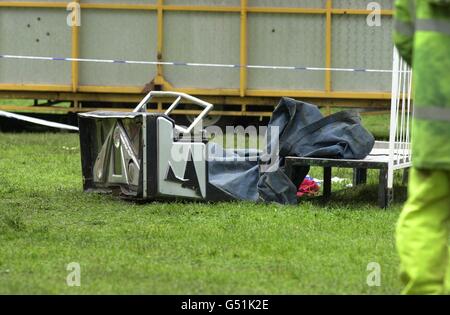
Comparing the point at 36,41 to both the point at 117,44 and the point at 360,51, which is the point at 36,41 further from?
the point at 360,51

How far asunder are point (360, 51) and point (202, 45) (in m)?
2.30

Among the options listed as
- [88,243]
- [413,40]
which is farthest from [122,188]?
[413,40]

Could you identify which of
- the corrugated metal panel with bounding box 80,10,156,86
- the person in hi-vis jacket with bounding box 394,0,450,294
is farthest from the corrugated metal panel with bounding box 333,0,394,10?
the person in hi-vis jacket with bounding box 394,0,450,294

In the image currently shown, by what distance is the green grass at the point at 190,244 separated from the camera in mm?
5734

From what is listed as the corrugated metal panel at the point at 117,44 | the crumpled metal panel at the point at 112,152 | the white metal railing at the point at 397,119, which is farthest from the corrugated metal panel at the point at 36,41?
the white metal railing at the point at 397,119

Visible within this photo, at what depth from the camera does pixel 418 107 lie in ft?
16.3

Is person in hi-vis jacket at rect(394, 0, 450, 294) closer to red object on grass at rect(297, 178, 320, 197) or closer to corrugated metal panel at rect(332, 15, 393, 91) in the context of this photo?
red object on grass at rect(297, 178, 320, 197)

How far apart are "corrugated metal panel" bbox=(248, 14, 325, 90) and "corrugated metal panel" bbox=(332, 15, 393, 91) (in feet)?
0.77

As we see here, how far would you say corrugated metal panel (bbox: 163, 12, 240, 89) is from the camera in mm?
15148

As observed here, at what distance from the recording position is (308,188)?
979 centimetres

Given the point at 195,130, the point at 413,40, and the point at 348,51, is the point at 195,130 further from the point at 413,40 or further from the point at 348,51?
the point at 348,51

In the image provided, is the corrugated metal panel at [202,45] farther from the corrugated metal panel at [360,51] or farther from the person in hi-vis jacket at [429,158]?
the person in hi-vis jacket at [429,158]

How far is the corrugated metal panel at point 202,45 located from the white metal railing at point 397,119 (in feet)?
18.8

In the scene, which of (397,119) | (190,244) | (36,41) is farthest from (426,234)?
(36,41)
